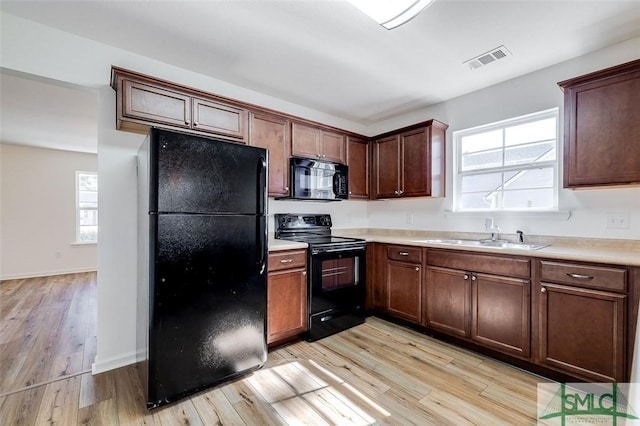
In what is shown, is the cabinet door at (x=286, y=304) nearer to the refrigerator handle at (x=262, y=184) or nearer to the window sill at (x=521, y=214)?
the refrigerator handle at (x=262, y=184)

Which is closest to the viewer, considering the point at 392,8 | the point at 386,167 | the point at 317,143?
the point at 392,8

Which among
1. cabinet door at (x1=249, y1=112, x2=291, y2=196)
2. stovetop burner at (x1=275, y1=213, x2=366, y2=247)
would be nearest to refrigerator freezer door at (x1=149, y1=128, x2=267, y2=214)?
cabinet door at (x1=249, y1=112, x2=291, y2=196)

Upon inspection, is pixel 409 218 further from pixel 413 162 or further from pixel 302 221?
pixel 302 221

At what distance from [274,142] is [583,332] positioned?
114 inches

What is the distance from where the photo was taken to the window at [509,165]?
261cm

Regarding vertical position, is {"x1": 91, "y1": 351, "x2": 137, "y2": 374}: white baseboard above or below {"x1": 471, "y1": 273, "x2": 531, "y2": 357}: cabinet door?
below

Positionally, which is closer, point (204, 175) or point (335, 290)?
point (204, 175)

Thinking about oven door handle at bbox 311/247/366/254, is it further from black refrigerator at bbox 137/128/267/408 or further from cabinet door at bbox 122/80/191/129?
cabinet door at bbox 122/80/191/129

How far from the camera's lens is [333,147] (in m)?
3.44

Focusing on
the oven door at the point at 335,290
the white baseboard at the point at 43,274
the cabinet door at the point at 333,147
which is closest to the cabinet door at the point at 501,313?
the oven door at the point at 335,290

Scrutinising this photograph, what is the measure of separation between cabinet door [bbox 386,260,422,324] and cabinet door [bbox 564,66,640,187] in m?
1.48

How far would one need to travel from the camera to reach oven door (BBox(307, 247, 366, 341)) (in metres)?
2.71

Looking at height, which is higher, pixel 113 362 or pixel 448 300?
pixel 448 300

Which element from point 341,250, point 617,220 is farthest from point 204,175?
point 617,220
